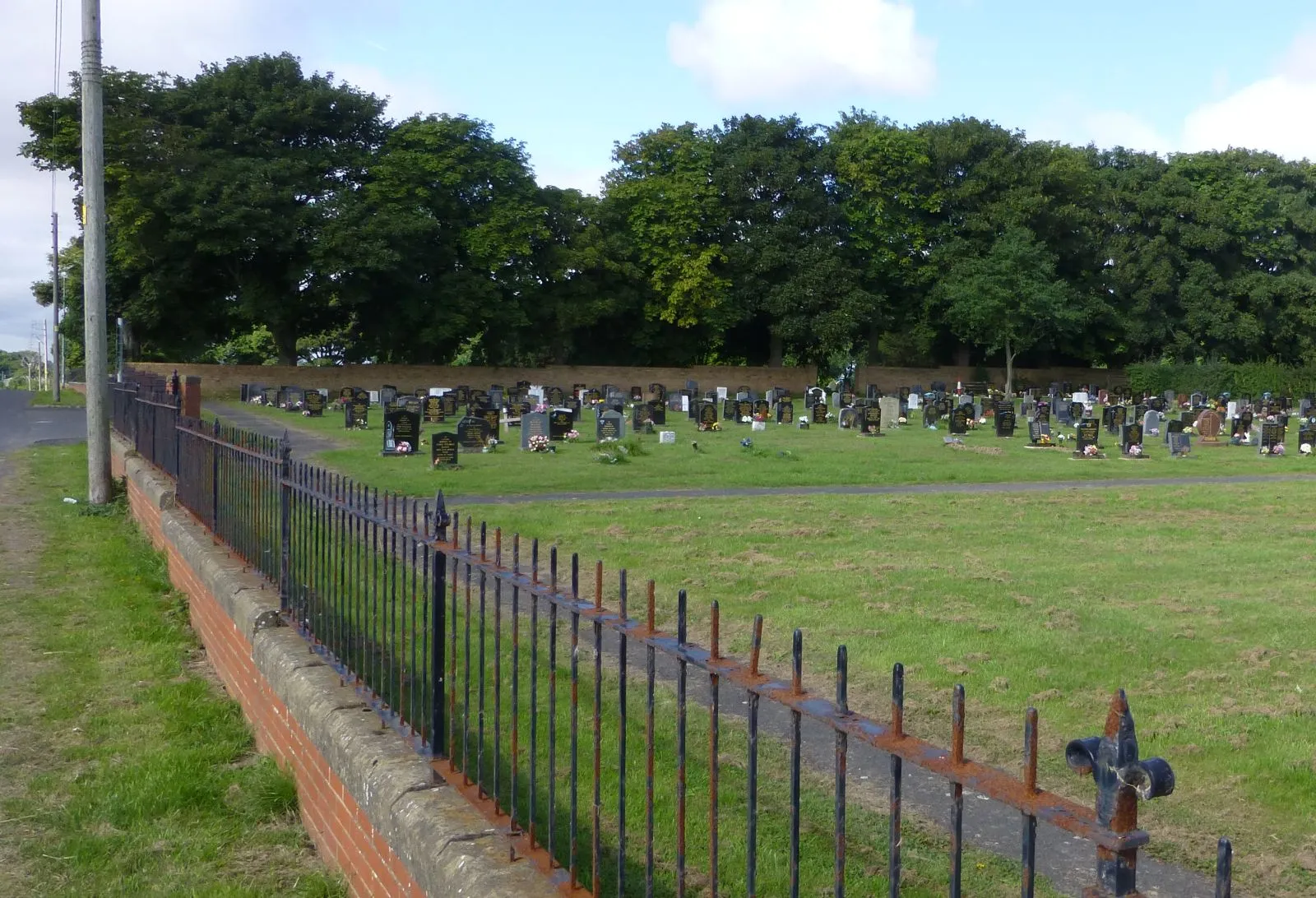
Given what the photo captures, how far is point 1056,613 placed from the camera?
8.68m

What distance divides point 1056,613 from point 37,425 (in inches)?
1145

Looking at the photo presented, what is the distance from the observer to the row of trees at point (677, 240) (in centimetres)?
4378

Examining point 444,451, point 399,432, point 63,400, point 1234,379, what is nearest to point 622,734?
point 444,451

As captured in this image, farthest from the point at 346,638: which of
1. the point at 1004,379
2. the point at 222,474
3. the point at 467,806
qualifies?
the point at 1004,379

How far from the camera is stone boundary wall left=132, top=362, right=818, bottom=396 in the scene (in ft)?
148

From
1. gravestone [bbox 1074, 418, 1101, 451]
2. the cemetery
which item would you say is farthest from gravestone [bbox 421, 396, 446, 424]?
gravestone [bbox 1074, 418, 1101, 451]

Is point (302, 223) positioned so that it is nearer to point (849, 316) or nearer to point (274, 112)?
point (274, 112)

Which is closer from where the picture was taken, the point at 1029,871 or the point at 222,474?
the point at 1029,871

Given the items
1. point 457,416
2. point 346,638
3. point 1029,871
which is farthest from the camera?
point 457,416

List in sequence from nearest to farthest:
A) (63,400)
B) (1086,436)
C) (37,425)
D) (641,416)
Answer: (1086,436), (641,416), (37,425), (63,400)

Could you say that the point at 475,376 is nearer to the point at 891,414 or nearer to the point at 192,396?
the point at 891,414

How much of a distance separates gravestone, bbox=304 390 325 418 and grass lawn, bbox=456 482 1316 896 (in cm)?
2166

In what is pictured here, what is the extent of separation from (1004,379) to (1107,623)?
50.7m

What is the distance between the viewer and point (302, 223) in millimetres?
44031
